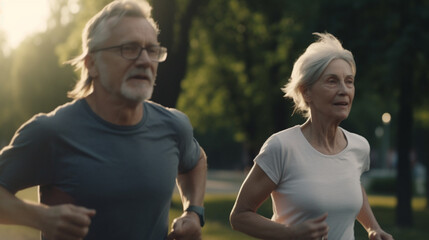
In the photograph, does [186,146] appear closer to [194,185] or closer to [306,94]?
[194,185]

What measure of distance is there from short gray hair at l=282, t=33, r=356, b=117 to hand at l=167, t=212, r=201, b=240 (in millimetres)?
1194

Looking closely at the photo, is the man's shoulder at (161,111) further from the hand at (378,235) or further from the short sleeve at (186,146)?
the hand at (378,235)

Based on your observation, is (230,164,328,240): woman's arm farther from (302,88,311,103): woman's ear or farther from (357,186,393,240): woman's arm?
(357,186,393,240): woman's arm

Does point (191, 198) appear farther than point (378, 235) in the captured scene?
No

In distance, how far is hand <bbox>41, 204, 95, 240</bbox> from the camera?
2959 mm

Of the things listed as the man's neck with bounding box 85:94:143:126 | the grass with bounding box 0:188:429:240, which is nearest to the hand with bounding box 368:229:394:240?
the man's neck with bounding box 85:94:143:126

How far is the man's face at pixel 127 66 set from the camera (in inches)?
130

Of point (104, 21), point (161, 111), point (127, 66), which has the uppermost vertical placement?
point (104, 21)

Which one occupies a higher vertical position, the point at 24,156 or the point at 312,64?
the point at 312,64

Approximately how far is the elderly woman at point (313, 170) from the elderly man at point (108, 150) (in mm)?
680

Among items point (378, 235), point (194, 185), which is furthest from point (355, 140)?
point (194, 185)

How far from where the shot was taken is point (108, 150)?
3307 millimetres

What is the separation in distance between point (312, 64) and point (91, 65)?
1.38 m

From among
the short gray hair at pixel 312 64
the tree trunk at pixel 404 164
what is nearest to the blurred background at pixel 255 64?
the tree trunk at pixel 404 164
